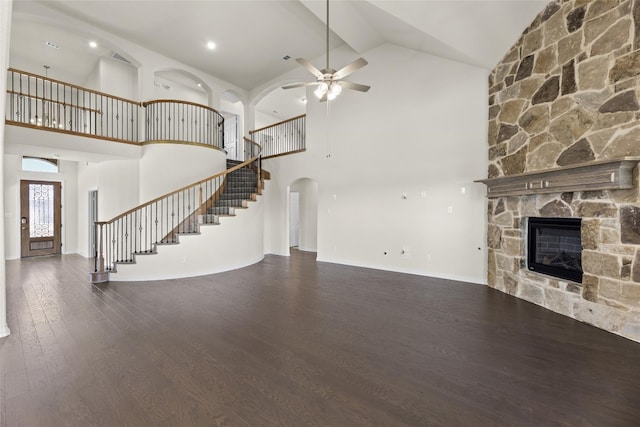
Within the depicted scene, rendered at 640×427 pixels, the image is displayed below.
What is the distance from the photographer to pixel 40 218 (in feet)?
27.5

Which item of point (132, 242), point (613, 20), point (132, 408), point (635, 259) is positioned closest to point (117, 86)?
point (132, 242)

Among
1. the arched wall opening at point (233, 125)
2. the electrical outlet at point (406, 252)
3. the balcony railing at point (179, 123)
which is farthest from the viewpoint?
the arched wall opening at point (233, 125)

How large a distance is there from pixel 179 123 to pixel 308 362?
25.5 feet

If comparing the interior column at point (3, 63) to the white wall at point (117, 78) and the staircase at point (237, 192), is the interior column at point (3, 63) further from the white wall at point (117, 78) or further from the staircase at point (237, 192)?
the white wall at point (117, 78)

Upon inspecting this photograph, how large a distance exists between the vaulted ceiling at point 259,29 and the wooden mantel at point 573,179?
2.18 metres

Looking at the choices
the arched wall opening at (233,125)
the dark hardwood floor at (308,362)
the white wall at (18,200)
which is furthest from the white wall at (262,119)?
the dark hardwood floor at (308,362)

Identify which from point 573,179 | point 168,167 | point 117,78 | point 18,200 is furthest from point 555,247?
point 18,200

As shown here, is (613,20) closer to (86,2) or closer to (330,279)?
Result: (330,279)

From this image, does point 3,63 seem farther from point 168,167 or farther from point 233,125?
point 233,125

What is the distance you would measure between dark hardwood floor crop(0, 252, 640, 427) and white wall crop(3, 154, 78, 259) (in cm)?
535

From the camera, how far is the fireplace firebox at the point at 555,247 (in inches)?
144

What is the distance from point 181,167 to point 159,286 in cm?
321

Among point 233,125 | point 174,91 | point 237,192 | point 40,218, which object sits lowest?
point 40,218

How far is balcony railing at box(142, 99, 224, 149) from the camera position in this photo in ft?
23.7
